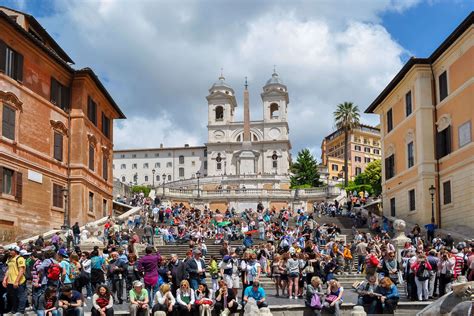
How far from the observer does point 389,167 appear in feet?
134

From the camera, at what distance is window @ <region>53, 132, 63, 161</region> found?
113 feet

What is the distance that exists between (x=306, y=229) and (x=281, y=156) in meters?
88.4

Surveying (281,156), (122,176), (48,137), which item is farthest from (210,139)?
(48,137)

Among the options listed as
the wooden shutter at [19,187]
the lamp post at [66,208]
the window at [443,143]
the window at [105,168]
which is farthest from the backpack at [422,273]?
the window at [105,168]

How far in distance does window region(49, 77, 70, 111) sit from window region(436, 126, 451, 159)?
65.8 ft

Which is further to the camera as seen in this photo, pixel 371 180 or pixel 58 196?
pixel 371 180

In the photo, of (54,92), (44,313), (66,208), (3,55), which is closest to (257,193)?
(66,208)

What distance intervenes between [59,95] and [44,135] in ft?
10.2

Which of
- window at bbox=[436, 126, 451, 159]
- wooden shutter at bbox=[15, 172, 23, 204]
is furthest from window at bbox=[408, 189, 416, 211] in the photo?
wooden shutter at bbox=[15, 172, 23, 204]

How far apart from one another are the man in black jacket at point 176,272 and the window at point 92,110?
70.1ft

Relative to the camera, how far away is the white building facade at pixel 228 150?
12119 cm

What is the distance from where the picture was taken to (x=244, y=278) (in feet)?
64.9

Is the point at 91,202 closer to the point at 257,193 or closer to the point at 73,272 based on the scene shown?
the point at 73,272

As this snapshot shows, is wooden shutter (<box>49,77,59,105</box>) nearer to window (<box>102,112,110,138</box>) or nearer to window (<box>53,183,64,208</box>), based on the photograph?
window (<box>53,183,64,208</box>)
